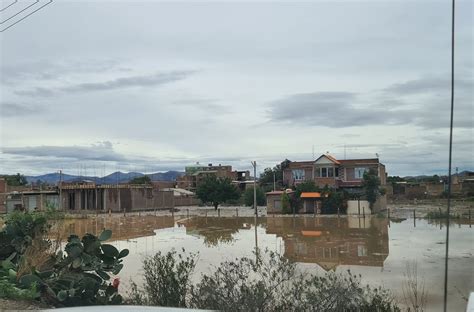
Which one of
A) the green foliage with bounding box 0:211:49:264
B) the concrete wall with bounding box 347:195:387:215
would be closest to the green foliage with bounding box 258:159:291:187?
the concrete wall with bounding box 347:195:387:215

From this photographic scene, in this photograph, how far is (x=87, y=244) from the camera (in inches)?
275

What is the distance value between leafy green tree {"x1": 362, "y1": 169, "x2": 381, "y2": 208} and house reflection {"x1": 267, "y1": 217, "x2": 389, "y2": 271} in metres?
4.62

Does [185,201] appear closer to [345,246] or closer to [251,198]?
[251,198]

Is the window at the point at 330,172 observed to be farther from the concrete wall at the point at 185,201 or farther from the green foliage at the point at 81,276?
the green foliage at the point at 81,276

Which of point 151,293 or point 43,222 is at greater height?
→ point 43,222

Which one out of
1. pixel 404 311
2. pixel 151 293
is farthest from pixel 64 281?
pixel 404 311

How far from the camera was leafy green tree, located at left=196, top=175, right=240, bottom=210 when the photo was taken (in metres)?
66.9

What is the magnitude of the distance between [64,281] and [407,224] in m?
36.9

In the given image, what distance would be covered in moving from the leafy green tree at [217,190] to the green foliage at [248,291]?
5948 cm

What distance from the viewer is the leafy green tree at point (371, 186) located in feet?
164

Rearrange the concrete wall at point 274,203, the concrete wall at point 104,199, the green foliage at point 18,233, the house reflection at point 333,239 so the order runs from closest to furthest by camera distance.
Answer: the green foliage at point 18,233
the house reflection at point 333,239
the concrete wall at point 274,203
the concrete wall at point 104,199

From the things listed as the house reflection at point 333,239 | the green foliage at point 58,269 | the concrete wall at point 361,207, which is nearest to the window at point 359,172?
the concrete wall at point 361,207

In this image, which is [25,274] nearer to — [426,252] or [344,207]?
[426,252]

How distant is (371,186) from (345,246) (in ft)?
81.4
